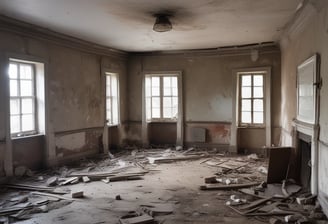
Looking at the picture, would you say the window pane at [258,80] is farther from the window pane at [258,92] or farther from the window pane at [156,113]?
the window pane at [156,113]

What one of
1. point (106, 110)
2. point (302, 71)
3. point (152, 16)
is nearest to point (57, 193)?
point (152, 16)

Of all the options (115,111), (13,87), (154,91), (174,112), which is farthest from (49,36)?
(174,112)

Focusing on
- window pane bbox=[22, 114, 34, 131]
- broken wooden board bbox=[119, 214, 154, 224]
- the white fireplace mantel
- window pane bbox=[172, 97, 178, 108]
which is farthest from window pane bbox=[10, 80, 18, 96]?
the white fireplace mantel

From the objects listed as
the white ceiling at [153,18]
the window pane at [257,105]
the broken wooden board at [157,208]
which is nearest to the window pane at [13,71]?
the white ceiling at [153,18]

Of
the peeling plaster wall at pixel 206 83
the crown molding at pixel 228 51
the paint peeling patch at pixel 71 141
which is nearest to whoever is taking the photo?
the paint peeling patch at pixel 71 141

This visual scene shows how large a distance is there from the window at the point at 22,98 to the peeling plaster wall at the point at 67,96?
Answer: 28 cm

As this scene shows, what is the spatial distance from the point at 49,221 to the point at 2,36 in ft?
11.5

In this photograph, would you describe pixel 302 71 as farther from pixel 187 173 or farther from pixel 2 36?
pixel 2 36

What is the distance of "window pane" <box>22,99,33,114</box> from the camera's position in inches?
256

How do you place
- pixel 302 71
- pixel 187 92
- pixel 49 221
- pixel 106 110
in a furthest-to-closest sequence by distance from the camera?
pixel 187 92 → pixel 106 110 → pixel 302 71 → pixel 49 221

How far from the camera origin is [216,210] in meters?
4.57

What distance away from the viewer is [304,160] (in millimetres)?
5832

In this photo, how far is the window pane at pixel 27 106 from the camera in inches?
256

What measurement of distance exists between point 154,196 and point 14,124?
315 centimetres
